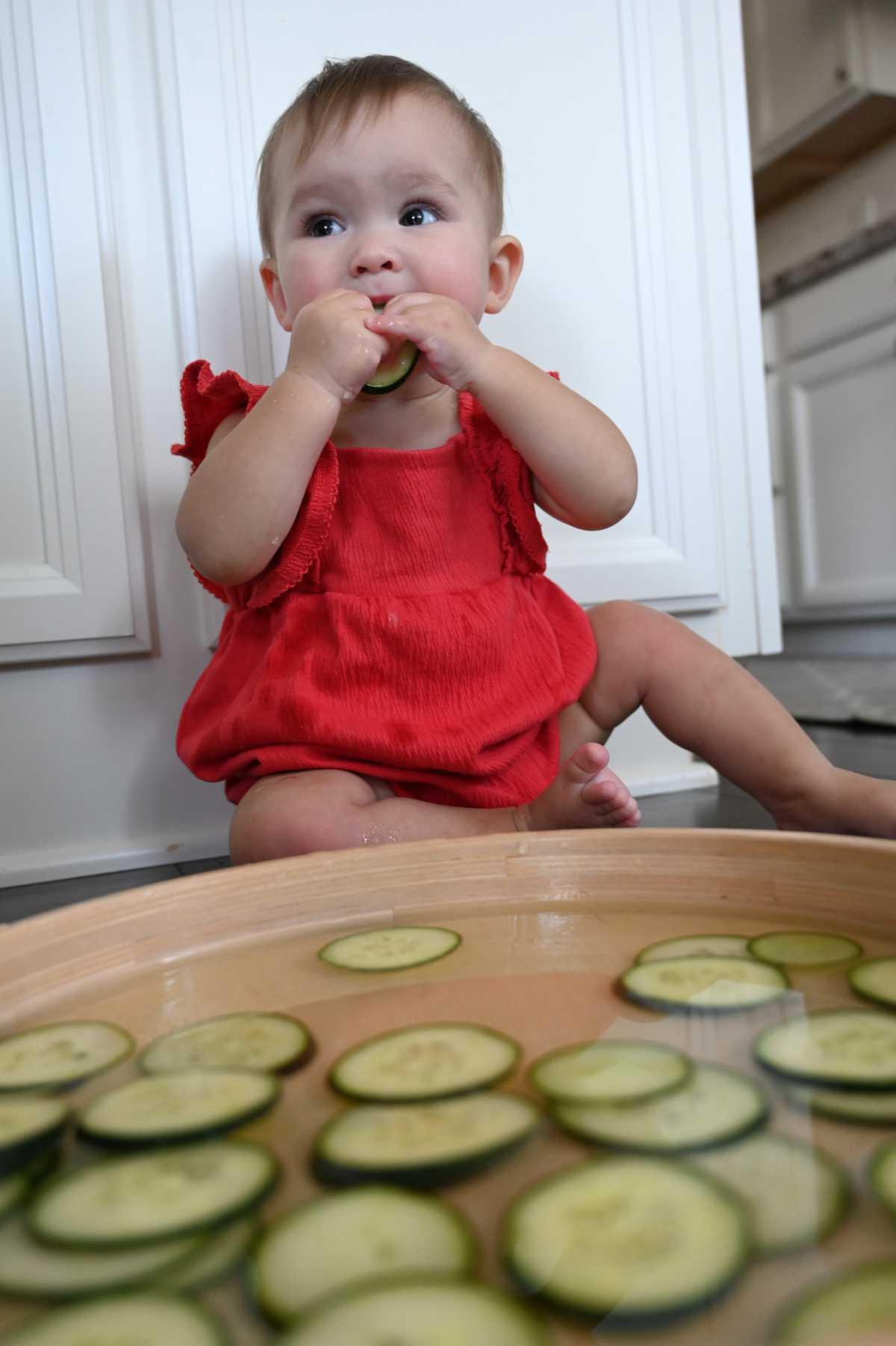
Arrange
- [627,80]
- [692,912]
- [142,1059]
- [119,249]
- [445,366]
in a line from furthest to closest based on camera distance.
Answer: [627,80] < [119,249] < [445,366] < [692,912] < [142,1059]

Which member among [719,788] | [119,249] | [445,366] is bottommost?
[719,788]

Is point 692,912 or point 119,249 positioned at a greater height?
point 119,249

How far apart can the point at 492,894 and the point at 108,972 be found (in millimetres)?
167

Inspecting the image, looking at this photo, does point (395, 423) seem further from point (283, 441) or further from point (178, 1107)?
point (178, 1107)

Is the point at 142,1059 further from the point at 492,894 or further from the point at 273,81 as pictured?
the point at 273,81

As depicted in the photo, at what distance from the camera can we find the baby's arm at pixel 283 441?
0.67 m

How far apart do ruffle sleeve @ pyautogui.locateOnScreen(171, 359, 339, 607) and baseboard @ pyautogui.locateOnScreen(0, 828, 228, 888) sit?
0.77ft

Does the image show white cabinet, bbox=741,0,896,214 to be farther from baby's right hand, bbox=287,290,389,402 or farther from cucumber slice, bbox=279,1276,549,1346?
cucumber slice, bbox=279,1276,549,1346

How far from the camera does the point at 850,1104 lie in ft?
0.85

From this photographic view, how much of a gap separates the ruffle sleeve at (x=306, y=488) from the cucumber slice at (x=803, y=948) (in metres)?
0.45

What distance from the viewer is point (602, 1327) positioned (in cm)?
19

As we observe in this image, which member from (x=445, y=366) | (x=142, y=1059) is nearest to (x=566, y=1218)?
(x=142, y=1059)

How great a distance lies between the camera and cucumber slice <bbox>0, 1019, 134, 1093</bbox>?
1.01 feet

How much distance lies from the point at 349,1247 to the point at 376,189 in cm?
68
